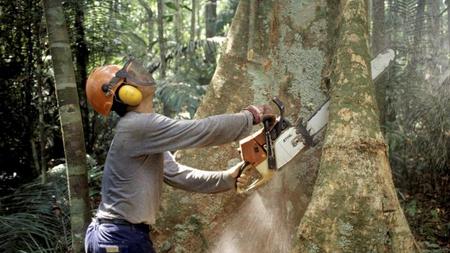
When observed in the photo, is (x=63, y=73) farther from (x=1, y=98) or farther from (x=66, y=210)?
(x=1, y=98)

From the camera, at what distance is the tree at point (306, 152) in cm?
234

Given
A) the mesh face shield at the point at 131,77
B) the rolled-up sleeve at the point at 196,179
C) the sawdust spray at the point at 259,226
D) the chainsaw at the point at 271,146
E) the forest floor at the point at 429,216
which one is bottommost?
the forest floor at the point at 429,216

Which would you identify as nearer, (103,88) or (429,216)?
(103,88)

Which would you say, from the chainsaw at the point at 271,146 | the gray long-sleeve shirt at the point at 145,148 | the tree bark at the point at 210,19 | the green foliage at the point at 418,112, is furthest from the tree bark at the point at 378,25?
the tree bark at the point at 210,19

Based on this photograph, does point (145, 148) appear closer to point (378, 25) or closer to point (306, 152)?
point (306, 152)

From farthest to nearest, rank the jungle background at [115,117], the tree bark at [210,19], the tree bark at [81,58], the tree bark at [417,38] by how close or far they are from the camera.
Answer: the tree bark at [210,19], the tree bark at [417,38], the tree bark at [81,58], the jungle background at [115,117]

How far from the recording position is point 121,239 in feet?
7.57

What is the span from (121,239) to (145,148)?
453 mm

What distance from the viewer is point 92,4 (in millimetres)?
6055

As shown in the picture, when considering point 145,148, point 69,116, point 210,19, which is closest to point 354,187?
point 145,148

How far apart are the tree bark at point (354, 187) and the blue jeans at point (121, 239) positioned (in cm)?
77

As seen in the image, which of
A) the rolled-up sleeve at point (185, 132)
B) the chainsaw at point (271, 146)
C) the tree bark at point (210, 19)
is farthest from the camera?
the tree bark at point (210, 19)

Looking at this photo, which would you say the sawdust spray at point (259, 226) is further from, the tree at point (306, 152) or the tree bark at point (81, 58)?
the tree bark at point (81, 58)

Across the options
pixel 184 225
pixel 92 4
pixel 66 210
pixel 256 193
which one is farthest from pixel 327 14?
pixel 92 4
